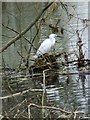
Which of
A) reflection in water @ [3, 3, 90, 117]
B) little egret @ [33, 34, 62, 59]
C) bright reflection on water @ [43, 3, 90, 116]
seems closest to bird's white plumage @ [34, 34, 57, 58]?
little egret @ [33, 34, 62, 59]

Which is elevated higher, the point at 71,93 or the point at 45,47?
the point at 45,47

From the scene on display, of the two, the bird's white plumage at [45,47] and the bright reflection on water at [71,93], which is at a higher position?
the bird's white plumage at [45,47]

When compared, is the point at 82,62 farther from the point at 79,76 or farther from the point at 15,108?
the point at 15,108

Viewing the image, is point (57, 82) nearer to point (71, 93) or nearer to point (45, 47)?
point (71, 93)

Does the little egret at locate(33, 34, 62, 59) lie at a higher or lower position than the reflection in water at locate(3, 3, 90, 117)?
higher

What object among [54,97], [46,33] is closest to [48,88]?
[54,97]

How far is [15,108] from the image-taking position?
168 inches

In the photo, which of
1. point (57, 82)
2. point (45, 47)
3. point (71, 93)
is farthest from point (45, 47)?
point (71, 93)

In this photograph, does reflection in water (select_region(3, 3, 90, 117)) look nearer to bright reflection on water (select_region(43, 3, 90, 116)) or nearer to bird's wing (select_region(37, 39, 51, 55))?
bright reflection on water (select_region(43, 3, 90, 116))

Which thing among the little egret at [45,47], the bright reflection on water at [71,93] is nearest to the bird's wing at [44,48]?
the little egret at [45,47]

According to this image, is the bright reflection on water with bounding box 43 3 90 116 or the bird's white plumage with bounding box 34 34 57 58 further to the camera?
the bird's white plumage with bounding box 34 34 57 58

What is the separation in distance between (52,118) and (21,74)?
6.83 ft

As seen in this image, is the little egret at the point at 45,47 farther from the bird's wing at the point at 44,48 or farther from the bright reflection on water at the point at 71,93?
the bright reflection on water at the point at 71,93

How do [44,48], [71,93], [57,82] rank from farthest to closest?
[44,48] → [57,82] → [71,93]
